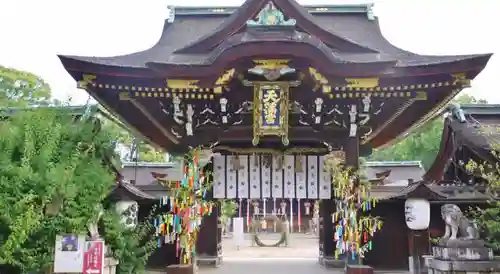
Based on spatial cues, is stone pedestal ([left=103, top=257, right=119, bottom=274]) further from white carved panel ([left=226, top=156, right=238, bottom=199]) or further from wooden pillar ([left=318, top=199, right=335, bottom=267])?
wooden pillar ([left=318, top=199, right=335, bottom=267])

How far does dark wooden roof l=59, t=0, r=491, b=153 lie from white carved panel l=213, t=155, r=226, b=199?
833mm

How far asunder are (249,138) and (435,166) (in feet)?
14.7

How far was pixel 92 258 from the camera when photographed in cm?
604

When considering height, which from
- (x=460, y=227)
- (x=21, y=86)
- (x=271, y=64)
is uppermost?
(x=21, y=86)

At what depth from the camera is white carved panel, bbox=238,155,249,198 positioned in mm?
8984

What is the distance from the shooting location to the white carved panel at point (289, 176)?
8.88 metres

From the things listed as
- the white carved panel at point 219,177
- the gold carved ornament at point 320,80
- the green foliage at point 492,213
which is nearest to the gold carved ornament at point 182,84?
the gold carved ornament at point 320,80

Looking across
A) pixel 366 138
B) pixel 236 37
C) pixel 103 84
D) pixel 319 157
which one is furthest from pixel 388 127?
pixel 103 84

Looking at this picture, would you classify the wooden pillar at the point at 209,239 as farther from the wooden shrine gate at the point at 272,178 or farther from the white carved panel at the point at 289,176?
the white carved panel at the point at 289,176

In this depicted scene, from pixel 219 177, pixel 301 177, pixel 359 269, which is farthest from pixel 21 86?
pixel 359 269

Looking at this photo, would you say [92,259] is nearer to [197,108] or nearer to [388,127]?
[197,108]

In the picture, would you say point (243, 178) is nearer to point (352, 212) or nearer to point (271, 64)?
point (352, 212)

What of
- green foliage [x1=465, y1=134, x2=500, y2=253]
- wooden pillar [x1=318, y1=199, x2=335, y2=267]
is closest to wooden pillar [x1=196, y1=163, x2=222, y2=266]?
wooden pillar [x1=318, y1=199, x2=335, y2=267]

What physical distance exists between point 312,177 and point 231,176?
5.41 ft
